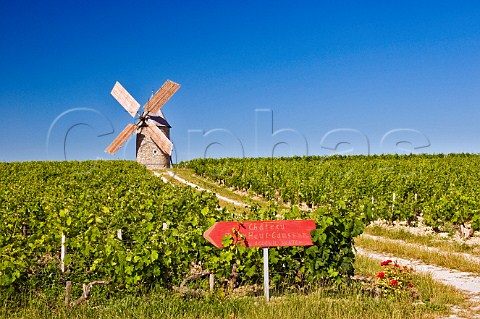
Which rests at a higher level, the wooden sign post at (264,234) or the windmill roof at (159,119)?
the windmill roof at (159,119)

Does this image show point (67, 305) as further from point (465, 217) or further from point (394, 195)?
point (394, 195)

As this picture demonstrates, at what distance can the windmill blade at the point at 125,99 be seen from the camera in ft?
120

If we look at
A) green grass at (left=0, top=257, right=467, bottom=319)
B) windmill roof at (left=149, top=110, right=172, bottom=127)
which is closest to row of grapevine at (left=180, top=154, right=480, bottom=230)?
green grass at (left=0, top=257, right=467, bottom=319)

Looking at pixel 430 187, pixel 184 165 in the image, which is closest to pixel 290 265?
pixel 430 187

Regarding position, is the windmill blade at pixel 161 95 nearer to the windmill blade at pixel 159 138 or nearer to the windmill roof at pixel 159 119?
the windmill roof at pixel 159 119

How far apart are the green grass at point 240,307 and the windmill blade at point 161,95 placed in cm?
3053

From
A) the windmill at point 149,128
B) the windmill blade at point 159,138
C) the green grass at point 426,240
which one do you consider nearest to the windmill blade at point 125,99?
the windmill at point 149,128

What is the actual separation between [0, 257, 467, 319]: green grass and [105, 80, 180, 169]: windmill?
30.0 m

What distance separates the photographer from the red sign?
23.3 feet

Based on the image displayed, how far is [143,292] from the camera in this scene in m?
7.50

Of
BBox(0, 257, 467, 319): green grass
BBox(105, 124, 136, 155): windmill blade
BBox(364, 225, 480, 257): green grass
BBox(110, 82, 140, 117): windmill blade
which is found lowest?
BBox(0, 257, 467, 319): green grass

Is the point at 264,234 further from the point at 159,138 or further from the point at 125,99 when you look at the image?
the point at 125,99

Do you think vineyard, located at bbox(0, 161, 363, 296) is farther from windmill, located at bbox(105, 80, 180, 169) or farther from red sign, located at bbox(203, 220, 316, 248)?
windmill, located at bbox(105, 80, 180, 169)

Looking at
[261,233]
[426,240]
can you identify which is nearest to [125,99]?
[426,240]
